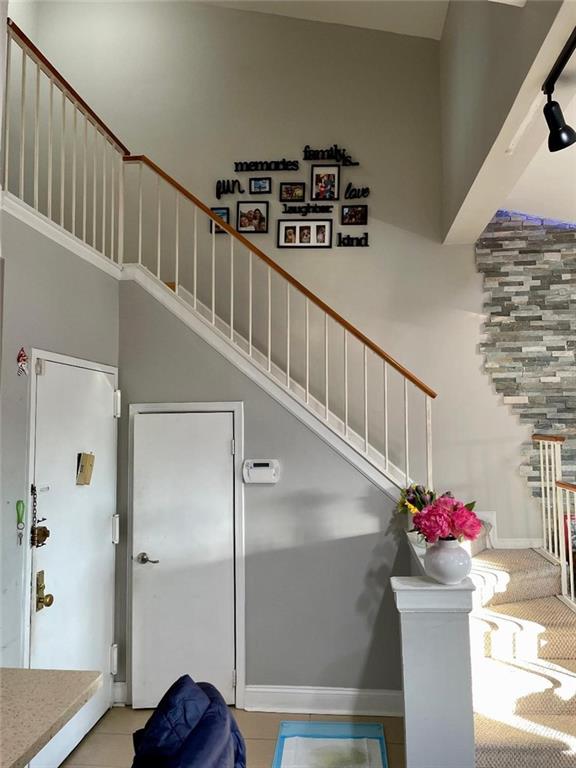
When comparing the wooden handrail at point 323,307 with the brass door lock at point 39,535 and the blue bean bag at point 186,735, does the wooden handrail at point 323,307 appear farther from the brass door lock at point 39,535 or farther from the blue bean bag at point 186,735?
the blue bean bag at point 186,735

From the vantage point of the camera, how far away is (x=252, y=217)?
495 cm

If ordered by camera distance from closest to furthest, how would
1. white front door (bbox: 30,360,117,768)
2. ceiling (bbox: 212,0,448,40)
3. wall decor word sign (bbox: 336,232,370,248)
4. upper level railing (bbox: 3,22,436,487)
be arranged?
white front door (bbox: 30,360,117,768), ceiling (bbox: 212,0,448,40), upper level railing (bbox: 3,22,436,487), wall decor word sign (bbox: 336,232,370,248)

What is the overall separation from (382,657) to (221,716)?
2739mm

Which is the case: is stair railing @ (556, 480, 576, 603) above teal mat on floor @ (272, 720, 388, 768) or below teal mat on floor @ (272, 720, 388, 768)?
above

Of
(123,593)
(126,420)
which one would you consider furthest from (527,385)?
(123,593)

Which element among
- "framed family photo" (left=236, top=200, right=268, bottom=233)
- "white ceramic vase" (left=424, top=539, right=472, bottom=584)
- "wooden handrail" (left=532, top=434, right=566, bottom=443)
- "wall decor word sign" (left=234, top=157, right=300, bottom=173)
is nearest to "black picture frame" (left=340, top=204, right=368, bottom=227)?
"wall decor word sign" (left=234, top=157, right=300, bottom=173)

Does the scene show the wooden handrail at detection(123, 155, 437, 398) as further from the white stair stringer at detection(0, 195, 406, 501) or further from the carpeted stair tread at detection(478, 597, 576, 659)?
the carpeted stair tread at detection(478, 597, 576, 659)

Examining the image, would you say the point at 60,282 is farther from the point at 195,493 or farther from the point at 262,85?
the point at 262,85

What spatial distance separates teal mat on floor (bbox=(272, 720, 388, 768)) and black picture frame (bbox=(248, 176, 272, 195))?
4.11m

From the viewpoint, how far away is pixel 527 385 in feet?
15.0

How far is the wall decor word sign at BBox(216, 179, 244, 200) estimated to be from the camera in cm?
497

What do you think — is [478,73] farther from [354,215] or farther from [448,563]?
[448,563]

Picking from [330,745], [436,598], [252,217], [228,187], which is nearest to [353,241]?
[252,217]

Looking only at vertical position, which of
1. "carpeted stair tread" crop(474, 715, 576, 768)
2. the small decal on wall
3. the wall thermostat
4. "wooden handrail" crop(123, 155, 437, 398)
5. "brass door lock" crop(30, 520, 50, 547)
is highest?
"wooden handrail" crop(123, 155, 437, 398)
